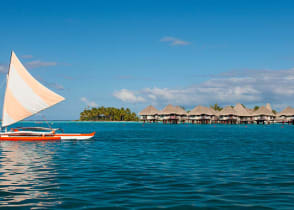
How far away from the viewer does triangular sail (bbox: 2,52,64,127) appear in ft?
109

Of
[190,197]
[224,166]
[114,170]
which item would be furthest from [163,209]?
[224,166]

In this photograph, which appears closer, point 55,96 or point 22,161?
point 22,161

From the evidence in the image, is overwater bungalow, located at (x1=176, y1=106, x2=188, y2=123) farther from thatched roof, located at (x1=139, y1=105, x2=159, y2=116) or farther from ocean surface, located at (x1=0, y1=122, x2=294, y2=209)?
ocean surface, located at (x1=0, y1=122, x2=294, y2=209)

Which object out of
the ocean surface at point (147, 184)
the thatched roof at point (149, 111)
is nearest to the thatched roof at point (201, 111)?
the thatched roof at point (149, 111)

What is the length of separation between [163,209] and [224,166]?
385 inches

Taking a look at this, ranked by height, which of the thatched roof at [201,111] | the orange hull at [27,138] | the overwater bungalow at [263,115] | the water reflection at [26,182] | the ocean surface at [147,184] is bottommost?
the ocean surface at [147,184]

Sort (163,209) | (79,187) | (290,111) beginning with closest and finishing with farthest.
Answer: (163,209) → (79,187) → (290,111)

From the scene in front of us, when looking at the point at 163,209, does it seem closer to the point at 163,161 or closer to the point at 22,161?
the point at 163,161

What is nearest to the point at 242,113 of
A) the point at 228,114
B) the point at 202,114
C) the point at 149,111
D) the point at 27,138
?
the point at 228,114

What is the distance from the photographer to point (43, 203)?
10.5m

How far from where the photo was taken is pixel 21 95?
33.6 metres

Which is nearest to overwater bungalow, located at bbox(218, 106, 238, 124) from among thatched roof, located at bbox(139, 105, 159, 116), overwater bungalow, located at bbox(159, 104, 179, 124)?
overwater bungalow, located at bbox(159, 104, 179, 124)

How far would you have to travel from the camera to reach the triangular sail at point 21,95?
33281 millimetres

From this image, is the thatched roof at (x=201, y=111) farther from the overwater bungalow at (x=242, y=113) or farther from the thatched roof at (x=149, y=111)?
the thatched roof at (x=149, y=111)
